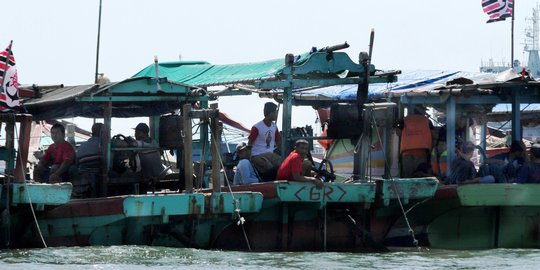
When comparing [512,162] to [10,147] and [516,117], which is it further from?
[10,147]

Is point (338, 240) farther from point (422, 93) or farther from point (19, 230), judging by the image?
point (19, 230)

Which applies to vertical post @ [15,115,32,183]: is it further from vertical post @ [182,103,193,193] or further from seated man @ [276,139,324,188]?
seated man @ [276,139,324,188]

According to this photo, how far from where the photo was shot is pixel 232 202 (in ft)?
56.8

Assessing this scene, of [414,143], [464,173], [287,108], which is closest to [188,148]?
[287,108]

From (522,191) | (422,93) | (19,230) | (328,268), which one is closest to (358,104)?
(422,93)

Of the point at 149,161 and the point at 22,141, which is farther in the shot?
the point at 149,161

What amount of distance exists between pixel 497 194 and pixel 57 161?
6.03m

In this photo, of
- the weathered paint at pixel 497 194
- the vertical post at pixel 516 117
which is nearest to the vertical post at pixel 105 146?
the weathered paint at pixel 497 194

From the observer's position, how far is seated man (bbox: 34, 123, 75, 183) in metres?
17.8

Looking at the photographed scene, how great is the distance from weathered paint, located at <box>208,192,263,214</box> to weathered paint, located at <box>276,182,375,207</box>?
0.40m

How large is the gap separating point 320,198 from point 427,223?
2.01m

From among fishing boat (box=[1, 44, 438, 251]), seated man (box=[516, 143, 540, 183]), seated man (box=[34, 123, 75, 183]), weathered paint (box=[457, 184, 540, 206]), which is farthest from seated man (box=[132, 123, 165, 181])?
seated man (box=[516, 143, 540, 183])

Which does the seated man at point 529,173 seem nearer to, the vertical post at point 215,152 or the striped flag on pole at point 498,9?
the vertical post at point 215,152

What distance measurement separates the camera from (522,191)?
18.5 meters
